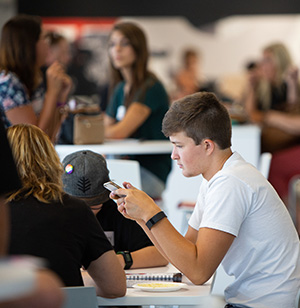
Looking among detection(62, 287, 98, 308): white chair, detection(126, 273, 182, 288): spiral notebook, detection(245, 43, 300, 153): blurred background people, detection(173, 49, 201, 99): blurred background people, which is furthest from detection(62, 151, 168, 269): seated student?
detection(173, 49, 201, 99): blurred background people

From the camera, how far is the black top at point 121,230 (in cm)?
243

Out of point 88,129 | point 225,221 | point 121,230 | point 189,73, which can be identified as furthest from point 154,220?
point 189,73

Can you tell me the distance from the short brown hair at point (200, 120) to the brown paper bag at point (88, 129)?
1.60 m

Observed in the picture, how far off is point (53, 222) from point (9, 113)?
4.92 ft

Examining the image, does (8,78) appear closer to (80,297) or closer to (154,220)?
(154,220)

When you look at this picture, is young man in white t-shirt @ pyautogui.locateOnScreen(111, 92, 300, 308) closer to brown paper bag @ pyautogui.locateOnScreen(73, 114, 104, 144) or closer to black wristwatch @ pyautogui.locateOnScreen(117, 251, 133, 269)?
black wristwatch @ pyautogui.locateOnScreen(117, 251, 133, 269)

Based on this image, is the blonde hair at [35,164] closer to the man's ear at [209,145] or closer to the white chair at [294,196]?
the man's ear at [209,145]

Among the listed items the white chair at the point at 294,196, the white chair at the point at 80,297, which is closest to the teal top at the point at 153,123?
the white chair at the point at 294,196

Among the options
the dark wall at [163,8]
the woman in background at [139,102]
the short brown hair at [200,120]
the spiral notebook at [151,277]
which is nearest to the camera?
the short brown hair at [200,120]

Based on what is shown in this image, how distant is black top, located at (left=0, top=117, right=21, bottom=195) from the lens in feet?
4.02

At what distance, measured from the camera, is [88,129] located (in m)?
3.65

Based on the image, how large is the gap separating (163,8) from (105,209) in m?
7.28

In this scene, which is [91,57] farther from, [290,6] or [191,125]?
[191,125]

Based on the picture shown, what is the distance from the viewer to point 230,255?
2.02 meters
